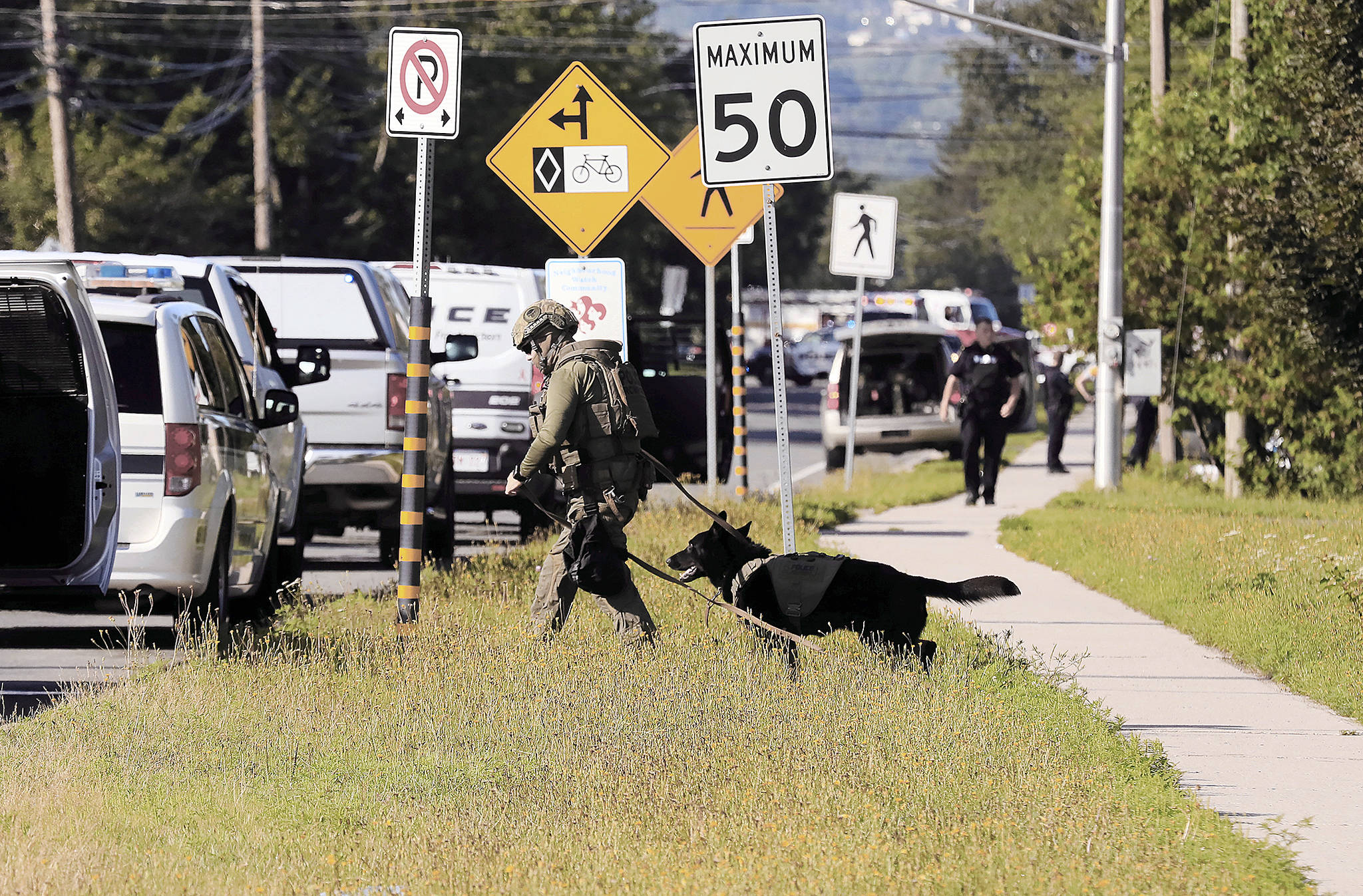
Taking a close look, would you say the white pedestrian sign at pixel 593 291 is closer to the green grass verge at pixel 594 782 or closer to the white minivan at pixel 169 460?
the white minivan at pixel 169 460

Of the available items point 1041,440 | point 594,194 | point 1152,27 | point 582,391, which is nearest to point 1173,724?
point 582,391

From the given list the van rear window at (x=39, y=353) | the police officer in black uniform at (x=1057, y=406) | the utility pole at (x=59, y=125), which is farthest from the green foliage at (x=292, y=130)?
the van rear window at (x=39, y=353)

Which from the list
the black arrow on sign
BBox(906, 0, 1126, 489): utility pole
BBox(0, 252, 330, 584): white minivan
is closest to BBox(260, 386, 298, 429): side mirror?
BBox(0, 252, 330, 584): white minivan

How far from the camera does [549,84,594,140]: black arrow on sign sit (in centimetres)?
1216

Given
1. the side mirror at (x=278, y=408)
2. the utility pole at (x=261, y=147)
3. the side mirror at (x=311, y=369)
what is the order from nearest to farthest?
the side mirror at (x=278, y=408) → the side mirror at (x=311, y=369) → the utility pole at (x=261, y=147)

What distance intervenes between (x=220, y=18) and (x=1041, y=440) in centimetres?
2138

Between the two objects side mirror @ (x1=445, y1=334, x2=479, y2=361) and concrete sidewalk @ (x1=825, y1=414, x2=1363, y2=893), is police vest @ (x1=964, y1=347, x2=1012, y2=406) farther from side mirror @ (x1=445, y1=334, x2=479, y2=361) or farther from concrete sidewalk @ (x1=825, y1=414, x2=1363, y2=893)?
side mirror @ (x1=445, y1=334, x2=479, y2=361)

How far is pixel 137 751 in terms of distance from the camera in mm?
7125

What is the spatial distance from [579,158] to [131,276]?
8.88 ft

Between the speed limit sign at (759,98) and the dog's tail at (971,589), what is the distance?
2.50 meters

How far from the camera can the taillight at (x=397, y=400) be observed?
1330 centimetres

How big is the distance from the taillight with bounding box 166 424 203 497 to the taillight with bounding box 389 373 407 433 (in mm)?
3603

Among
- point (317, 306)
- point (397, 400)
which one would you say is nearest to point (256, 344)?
point (397, 400)

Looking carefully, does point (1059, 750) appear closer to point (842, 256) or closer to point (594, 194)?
point (594, 194)
